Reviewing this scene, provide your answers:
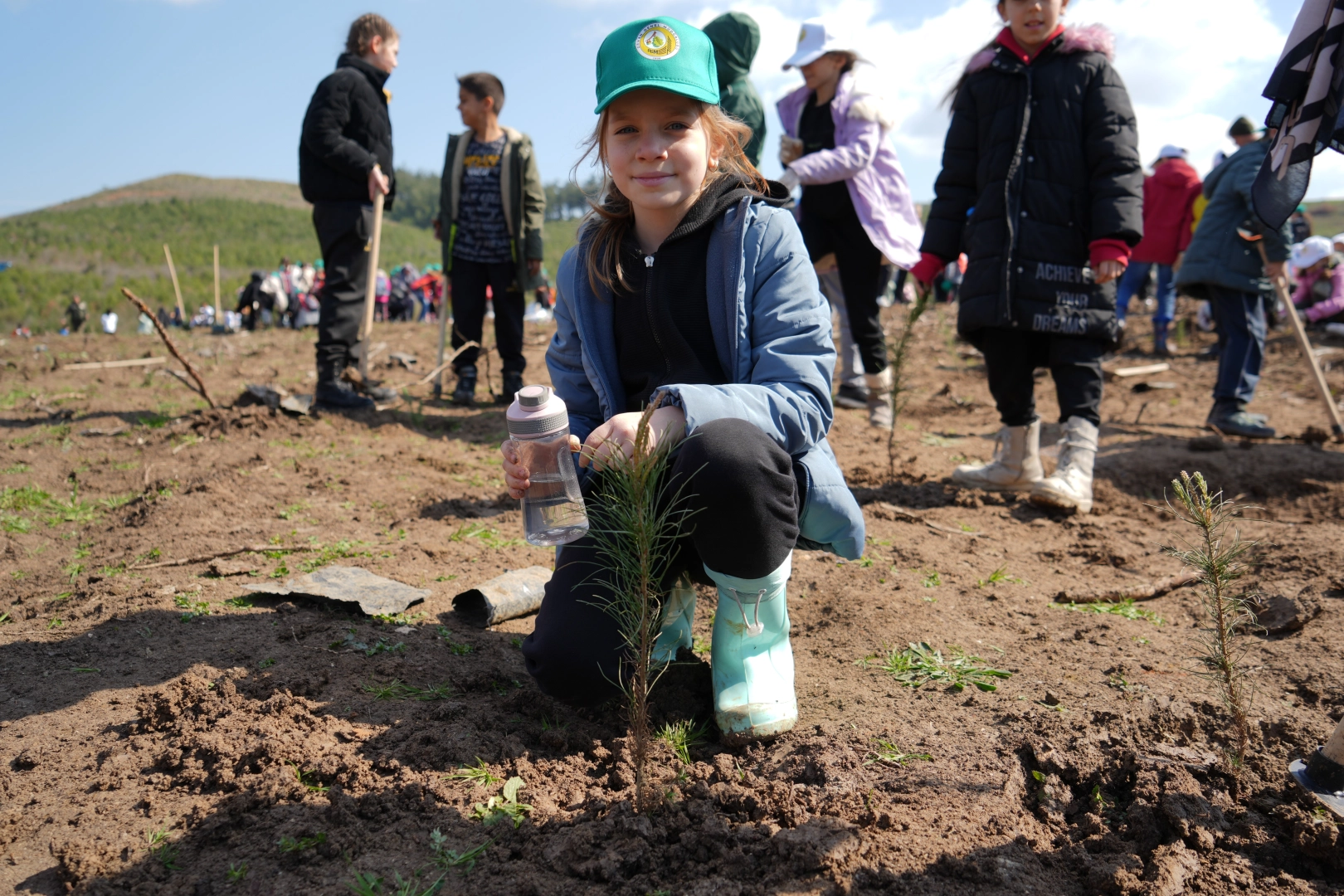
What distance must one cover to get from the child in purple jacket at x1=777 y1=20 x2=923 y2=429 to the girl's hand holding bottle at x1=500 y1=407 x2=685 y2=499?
330cm

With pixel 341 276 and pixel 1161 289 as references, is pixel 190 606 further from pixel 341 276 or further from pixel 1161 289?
pixel 1161 289

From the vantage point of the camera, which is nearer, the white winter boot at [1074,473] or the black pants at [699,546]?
the black pants at [699,546]

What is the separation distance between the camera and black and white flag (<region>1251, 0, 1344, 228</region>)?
178cm

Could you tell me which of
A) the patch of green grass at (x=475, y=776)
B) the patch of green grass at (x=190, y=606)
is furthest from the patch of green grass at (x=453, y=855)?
the patch of green grass at (x=190, y=606)

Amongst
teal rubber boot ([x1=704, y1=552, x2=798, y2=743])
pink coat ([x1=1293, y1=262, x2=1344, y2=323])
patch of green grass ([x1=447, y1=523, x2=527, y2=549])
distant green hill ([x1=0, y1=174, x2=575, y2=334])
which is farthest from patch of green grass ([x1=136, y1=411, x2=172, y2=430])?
distant green hill ([x1=0, y1=174, x2=575, y2=334])

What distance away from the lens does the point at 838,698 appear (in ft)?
7.19

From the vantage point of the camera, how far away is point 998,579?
10.0 feet

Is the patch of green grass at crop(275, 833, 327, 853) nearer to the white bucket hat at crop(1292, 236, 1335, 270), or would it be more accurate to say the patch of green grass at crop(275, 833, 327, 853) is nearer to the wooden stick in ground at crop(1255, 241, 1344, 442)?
the wooden stick in ground at crop(1255, 241, 1344, 442)

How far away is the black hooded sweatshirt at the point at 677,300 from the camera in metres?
2.13

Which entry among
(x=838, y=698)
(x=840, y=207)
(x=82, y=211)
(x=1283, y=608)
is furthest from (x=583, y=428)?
(x=82, y=211)

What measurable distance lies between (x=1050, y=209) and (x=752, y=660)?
268 centimetres

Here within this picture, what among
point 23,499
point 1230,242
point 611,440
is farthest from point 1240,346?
point 23,499

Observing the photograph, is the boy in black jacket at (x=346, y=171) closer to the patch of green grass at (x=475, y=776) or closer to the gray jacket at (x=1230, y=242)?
the patch of green grass at (x=475, y=776)

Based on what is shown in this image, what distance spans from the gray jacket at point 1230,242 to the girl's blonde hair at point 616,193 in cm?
466
